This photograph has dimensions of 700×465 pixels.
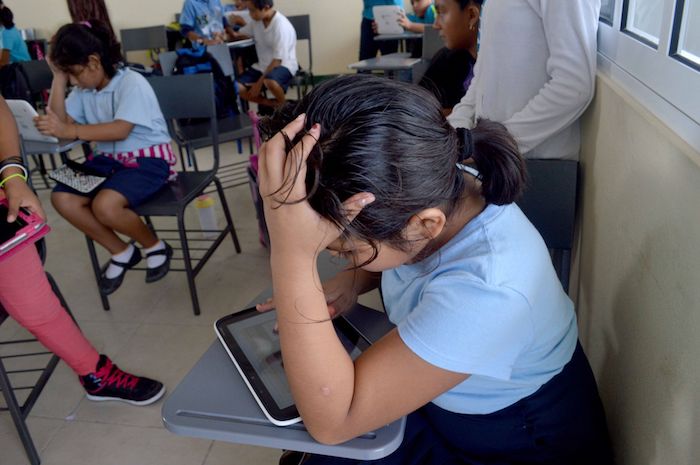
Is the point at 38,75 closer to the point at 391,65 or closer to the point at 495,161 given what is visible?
the point at 391,65

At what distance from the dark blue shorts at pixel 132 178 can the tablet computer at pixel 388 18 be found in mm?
2754

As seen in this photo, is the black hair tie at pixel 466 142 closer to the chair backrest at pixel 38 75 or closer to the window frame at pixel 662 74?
the window frame at pixel 662 74

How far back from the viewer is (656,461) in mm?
801

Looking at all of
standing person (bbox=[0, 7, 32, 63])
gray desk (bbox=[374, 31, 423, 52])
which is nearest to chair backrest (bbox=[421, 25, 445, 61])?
gray desk (bbox=[374, 31, 423, 52])

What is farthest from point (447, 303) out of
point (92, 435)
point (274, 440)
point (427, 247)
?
point (92, 435)

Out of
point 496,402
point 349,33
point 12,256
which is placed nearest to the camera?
point 496,402

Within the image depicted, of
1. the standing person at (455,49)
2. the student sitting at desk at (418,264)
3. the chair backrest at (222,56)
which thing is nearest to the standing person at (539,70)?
the standing person at (455,49)

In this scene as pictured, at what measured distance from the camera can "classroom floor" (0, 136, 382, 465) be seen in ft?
5.09

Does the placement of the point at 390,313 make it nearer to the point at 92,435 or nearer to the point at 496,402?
the point at 496,402

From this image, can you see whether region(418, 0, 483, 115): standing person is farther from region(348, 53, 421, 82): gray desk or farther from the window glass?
region(348, 53, 421, 82): gray desk

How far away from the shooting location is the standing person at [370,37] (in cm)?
472

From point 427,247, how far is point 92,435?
1330 mm

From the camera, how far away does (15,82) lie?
3.50 metres

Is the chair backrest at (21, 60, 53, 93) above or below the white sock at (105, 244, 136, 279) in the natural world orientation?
above
